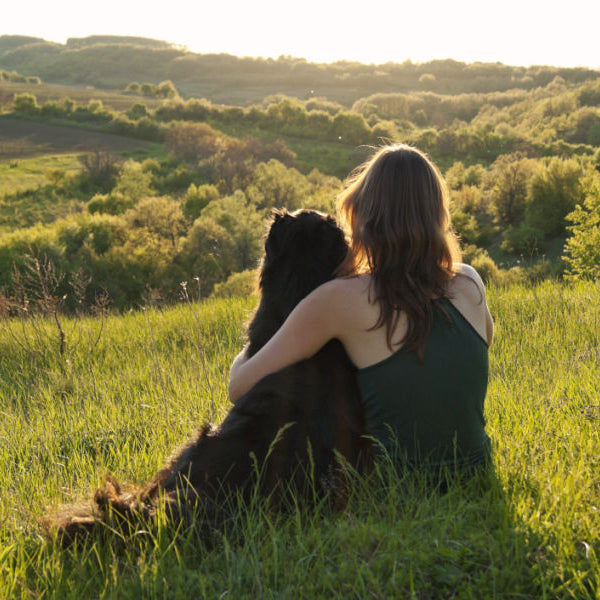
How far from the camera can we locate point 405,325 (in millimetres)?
2266

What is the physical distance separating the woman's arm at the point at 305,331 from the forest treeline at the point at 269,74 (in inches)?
5063

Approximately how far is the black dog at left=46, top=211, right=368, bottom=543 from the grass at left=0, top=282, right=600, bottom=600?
0.10m

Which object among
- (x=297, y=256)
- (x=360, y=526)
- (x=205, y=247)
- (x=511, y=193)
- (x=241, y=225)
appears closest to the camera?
(x=360, y=526)

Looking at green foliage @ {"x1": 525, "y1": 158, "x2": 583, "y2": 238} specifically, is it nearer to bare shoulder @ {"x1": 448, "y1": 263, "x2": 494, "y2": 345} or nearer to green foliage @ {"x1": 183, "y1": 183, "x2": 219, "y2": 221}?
green foliage @ {"x1": 183, "y1": 183, "x2": 219, "y2": 221}

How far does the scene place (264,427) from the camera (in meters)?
2.27

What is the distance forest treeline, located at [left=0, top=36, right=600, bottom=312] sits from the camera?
2064cm

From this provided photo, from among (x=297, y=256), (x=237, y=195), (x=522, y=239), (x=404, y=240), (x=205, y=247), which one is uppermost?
(x=404, y=240)

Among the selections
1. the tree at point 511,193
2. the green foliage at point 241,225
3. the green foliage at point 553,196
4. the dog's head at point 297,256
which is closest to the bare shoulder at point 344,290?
the dog's head at point 297,256

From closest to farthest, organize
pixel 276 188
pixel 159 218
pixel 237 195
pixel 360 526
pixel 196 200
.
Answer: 1. pixel 360 526
2. pixel 159 218
3. pixel 237 195
4. pixel 196 200
5. pixel 276 188

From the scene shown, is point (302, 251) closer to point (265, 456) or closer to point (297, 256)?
point (297, 256)

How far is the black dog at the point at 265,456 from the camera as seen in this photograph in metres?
2.25

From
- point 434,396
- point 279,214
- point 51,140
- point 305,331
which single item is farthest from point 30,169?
point 434,396

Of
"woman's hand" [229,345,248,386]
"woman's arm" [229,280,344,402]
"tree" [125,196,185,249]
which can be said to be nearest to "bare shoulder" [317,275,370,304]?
"woman's arm" [229,280,344,402]

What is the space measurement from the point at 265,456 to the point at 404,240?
102 centimetres
